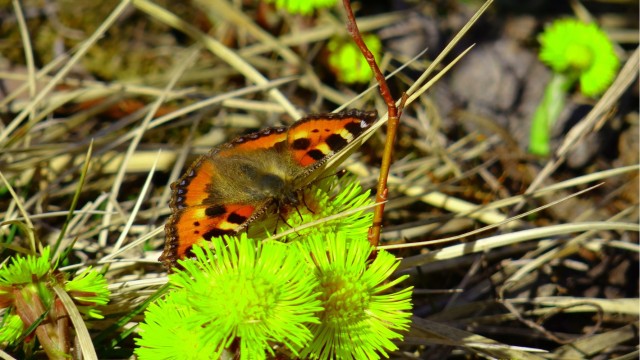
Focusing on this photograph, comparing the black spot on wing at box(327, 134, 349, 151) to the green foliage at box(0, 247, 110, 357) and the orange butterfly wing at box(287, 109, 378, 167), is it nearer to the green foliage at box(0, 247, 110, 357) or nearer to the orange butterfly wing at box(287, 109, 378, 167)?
the orange butterfly wing at box(287, 109, 378, 167)

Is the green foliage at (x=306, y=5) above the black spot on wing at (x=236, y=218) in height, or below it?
above

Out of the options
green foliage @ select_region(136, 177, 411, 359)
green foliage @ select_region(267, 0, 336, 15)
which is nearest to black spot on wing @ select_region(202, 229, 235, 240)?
green foliage @ select_region(136, 177, 411, 359)

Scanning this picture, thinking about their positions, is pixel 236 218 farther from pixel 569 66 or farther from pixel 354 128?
pixel 569 66

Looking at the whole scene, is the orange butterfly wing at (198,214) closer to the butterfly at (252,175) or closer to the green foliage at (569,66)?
the butterfly at (252,175)

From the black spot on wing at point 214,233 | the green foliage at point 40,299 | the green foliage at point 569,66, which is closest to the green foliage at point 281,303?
the black spot on wing at point 214,233

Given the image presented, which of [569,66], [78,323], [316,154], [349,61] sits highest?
[569,66]

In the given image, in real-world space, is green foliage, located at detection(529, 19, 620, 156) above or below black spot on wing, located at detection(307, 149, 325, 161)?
above

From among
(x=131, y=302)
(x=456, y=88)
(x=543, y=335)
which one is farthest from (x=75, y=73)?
(x=543, y=335)

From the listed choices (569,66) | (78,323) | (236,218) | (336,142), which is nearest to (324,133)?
(336,142)
